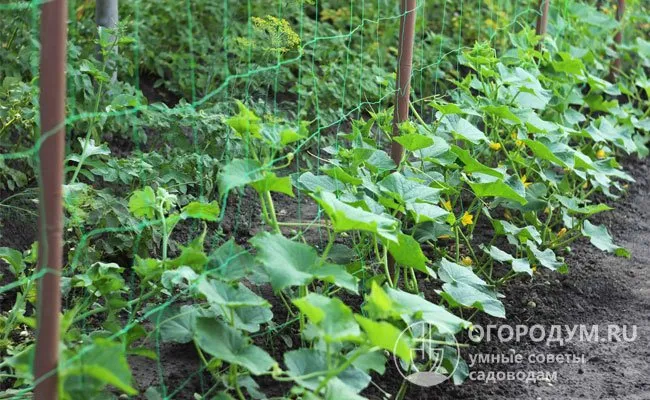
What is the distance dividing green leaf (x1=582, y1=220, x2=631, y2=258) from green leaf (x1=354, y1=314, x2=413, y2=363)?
197 cm

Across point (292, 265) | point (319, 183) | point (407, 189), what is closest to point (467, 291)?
point (407, 189)

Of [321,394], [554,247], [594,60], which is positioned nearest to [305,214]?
[554,247]

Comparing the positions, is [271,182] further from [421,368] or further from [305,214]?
[305,214]

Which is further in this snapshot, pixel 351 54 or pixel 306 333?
pixel 351 54

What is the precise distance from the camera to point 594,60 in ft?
19.4

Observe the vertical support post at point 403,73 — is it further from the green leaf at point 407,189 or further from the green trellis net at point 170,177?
the green leaf at point 407,189

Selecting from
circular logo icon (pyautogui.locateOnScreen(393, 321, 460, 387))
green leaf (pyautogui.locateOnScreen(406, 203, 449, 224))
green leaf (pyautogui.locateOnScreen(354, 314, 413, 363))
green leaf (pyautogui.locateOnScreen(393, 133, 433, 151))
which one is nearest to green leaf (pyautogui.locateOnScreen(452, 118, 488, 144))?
green leaf (pyautogui.locateOnScreen(393, 133, 433, 151))

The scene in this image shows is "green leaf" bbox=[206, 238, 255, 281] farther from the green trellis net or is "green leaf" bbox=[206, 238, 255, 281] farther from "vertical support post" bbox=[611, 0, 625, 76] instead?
"vertical support post" bbox=[611, 0, 625, 76]

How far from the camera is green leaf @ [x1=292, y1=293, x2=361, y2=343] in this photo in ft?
8.98

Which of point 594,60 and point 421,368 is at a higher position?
point 594,60

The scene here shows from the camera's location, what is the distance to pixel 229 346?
2.92 m

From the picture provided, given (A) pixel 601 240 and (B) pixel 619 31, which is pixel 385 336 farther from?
(B) pixel 619 31

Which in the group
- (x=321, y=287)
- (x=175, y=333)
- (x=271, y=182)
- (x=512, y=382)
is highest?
(x=271, y=182)

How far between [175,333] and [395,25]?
3803mm
